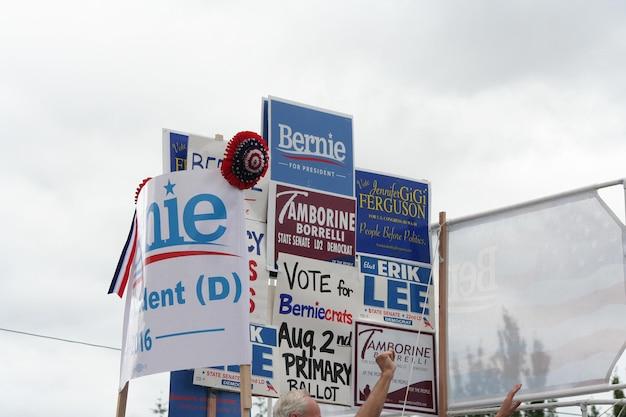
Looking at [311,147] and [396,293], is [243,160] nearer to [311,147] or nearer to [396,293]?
[311,147]

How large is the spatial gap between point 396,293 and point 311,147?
1.28 meters

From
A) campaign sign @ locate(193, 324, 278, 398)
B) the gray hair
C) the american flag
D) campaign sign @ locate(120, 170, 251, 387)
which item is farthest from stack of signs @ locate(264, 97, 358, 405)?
the gray hair

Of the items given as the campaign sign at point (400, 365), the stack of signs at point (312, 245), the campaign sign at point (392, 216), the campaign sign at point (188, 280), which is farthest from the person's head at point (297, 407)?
the campaign sign at point (392, 216)

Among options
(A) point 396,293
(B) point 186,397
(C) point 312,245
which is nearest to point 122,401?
(B) point 186,397

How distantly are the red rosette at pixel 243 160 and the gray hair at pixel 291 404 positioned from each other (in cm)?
285

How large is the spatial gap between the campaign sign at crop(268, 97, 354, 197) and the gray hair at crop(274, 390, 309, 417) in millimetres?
4063

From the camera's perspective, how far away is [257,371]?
768 cm

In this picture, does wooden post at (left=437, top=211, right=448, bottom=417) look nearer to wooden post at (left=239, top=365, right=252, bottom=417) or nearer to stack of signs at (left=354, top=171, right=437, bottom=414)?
stack of signs at (left=354, top=171, right=437, bottom=414)

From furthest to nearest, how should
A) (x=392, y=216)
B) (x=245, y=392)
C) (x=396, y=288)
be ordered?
(x=392, y=216), (x=396, y=288), (x=245, y=392)

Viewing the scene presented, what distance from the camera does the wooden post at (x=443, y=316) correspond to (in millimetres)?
8469

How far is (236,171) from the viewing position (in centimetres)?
677

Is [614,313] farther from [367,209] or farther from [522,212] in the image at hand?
[367,209]

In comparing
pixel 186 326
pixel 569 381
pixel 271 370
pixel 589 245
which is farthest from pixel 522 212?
pixel 186 326

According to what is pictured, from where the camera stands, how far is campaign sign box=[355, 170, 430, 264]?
8555 mm
